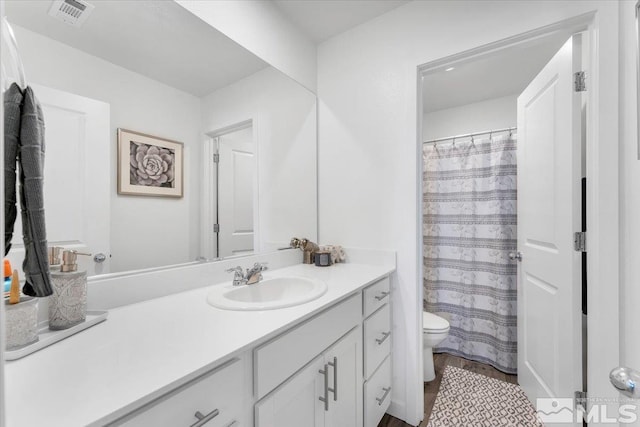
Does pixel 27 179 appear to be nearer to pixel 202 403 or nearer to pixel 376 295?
pixel 202 403

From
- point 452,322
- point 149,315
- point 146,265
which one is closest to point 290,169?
point 146,265

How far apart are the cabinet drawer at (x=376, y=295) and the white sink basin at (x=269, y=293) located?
241 millimetres

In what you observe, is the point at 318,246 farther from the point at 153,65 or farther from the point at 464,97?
the point at 464,97

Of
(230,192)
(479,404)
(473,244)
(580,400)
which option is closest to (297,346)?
(230,192)

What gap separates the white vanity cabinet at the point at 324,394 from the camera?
811 mm

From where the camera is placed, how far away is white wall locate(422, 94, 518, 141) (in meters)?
2.60

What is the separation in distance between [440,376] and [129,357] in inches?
82.1

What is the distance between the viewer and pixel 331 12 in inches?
65.9

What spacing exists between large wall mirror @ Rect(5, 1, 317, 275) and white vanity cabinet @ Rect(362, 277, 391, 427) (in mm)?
672

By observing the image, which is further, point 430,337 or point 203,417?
point 430,337

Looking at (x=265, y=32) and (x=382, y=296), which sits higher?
(x=265, y=32)

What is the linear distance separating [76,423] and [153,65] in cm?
117

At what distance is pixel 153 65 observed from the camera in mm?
1113

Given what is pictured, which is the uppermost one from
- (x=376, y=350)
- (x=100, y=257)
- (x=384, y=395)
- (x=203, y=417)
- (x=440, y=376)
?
(x=100, y=257)
